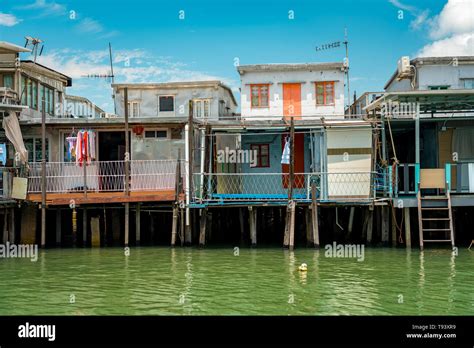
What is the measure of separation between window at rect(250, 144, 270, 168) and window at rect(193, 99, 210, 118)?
6.68 meters

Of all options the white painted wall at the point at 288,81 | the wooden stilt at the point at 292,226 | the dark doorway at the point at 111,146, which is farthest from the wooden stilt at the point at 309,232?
the dark doorway at the point at 111,146

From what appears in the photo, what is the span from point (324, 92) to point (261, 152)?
6.07 m

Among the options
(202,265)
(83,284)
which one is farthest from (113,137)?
(83,284)

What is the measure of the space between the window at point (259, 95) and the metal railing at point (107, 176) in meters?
7.48

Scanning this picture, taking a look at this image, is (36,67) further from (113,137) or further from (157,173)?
(157,173)

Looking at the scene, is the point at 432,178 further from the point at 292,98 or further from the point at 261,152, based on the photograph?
the point at 292,98

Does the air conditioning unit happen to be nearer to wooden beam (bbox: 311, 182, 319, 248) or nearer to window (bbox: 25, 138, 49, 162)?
wooden beam (bbox: 311, 182, 319, 248)

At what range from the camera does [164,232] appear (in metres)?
26.0

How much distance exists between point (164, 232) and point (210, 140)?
19.0 feet

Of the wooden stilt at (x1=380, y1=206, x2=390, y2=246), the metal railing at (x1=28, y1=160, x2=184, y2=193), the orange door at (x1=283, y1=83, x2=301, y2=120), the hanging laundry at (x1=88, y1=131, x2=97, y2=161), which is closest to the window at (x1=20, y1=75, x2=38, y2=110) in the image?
the metal railing at (x1=28, y1=160, x2=184, y2=193)

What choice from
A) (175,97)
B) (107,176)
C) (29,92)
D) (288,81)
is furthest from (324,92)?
(29,92)

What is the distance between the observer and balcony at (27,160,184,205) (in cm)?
2245
